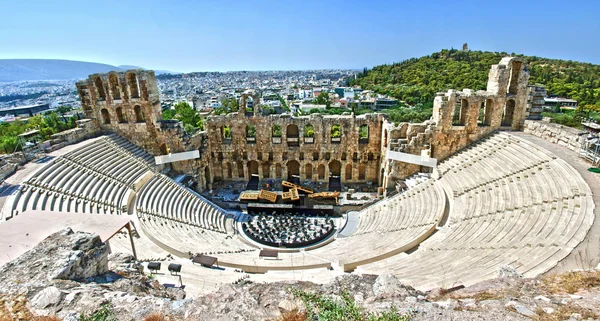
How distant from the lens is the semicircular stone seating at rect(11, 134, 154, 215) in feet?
51.9

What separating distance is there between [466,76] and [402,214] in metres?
71.2

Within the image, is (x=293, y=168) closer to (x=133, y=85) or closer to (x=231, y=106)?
(x=133, y=85)

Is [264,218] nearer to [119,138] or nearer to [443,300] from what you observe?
[119,138]

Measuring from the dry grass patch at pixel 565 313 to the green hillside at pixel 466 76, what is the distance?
68616 millimetres

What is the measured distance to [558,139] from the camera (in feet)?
65.0

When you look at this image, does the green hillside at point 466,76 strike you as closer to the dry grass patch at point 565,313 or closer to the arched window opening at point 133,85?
the arched window opening at point 133,85

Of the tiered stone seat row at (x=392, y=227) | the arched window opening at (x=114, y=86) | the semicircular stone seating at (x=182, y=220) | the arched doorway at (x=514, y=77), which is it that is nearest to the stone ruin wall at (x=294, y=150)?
the tiered stone seat row at (x=392, y=227)

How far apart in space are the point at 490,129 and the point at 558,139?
460cm

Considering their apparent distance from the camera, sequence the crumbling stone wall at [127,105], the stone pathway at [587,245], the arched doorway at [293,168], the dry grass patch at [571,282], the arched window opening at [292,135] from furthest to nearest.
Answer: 1. the arched doorway at [293,168]
2. the arched window opening at [292,135]
3. the crumbling stone wall at [127,105]
4. the stone pathway at [587,245]
5. the dry grass patch at [571,282]

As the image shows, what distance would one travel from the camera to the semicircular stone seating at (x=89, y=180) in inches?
623

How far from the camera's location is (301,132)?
1059 inches

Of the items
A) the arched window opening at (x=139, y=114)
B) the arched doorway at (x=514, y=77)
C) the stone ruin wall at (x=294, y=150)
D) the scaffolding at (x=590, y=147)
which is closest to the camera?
the scaffolding at (x=590, y=147)

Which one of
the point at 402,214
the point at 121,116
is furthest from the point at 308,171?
the point at 121,116

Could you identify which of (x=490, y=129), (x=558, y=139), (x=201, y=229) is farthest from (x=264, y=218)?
(x=558, y=139)
